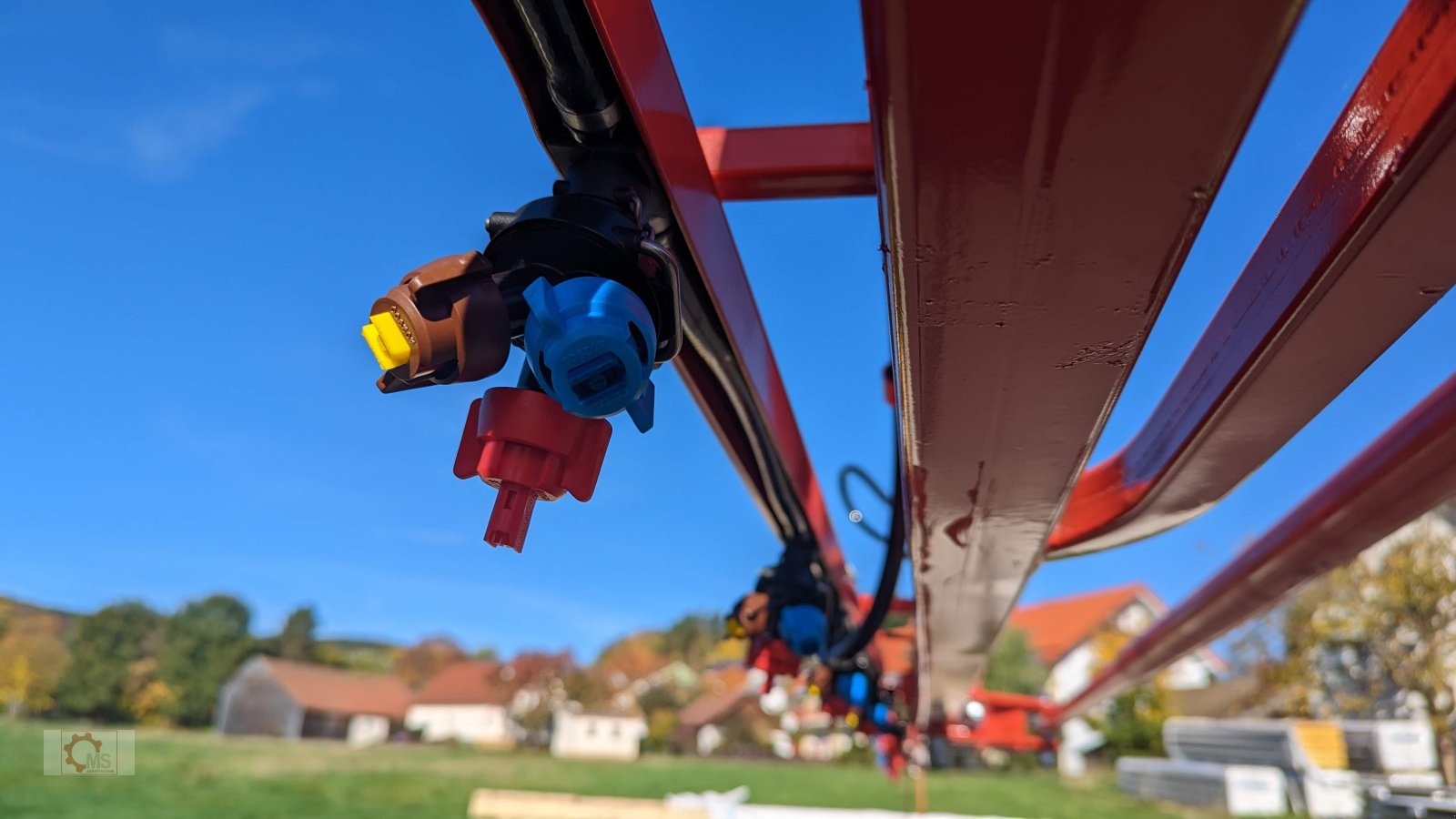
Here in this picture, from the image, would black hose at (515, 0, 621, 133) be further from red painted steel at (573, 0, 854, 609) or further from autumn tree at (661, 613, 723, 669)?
autumn tree at (661, 613, 723, 669)

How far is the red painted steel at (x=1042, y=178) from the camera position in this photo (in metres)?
0.60

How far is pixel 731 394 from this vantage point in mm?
1799

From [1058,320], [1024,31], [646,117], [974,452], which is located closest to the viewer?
[1024,31]

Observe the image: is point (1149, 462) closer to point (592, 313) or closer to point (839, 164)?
point (839, 164)

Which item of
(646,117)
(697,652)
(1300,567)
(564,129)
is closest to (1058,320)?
(646,117)

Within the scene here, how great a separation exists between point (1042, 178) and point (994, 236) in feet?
0.31

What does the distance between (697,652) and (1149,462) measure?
42.5m

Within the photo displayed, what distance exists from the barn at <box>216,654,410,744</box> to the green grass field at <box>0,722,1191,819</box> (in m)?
4.84

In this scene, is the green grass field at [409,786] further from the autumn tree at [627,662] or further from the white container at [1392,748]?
the autumn tree at [627,662]

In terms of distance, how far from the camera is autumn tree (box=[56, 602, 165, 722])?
72.2ft

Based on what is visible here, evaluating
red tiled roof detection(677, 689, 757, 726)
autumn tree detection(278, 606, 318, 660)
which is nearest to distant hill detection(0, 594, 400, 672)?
autumn tree detection(278, 606, 318, 660)

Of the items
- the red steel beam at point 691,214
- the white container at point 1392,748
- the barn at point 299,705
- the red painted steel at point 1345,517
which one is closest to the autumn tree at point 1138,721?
the white container at point 1392,748

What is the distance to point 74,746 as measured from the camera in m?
1.72

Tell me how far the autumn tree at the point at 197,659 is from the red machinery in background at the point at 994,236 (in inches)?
1351
